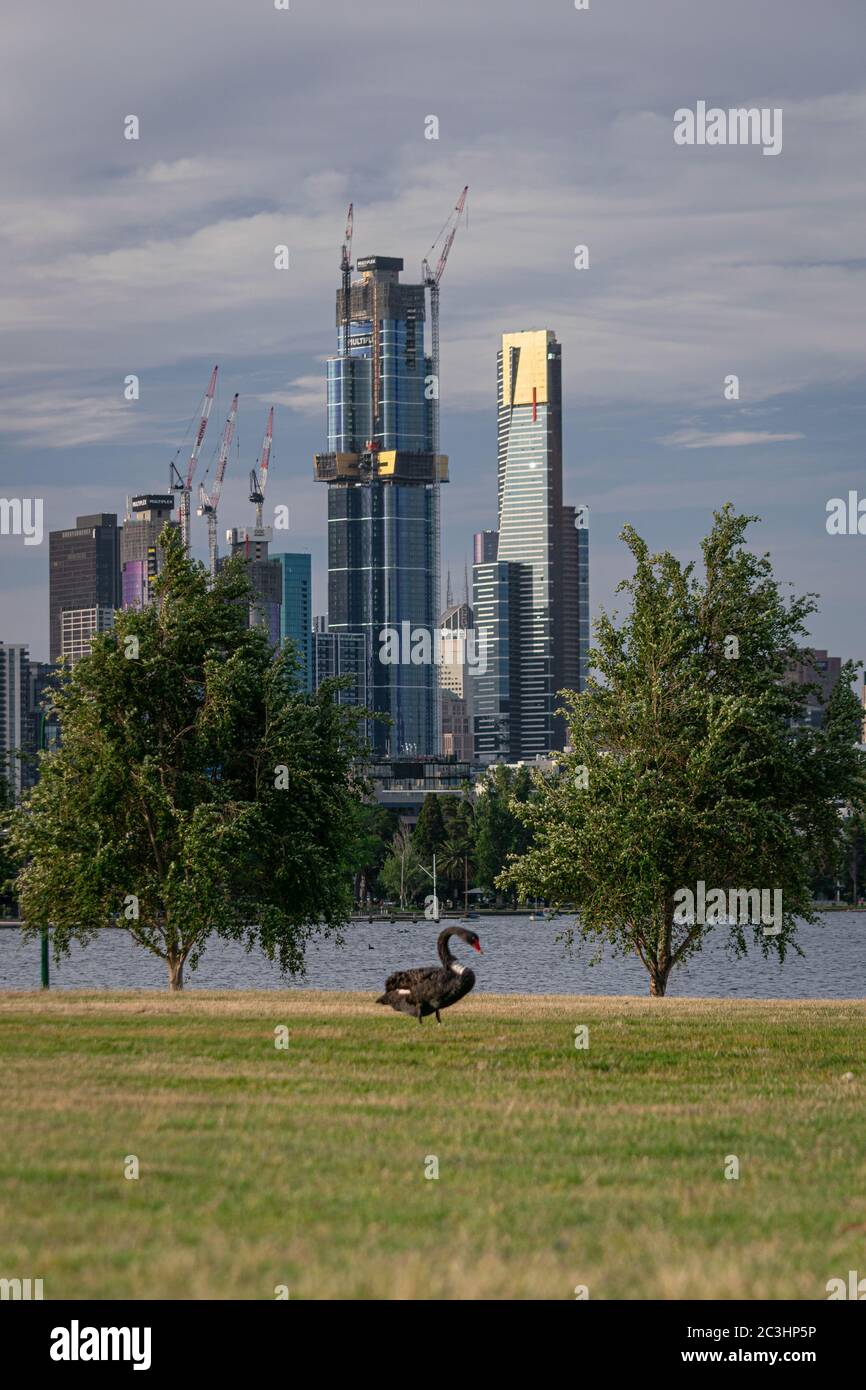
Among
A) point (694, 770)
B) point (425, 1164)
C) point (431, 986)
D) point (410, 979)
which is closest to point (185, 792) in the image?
point (694, 770)

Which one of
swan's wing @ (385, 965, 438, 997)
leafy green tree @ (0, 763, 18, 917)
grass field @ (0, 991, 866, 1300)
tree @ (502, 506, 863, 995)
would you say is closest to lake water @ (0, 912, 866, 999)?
leafy green tree @ (0, 763, 18, 917)

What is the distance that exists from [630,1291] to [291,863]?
30.3 m

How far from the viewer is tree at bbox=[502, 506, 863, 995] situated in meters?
39.7

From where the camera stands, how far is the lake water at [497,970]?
88.0 metres

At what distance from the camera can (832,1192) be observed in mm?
11891

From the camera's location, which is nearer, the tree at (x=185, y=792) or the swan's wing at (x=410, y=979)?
the swan's wing at (x=410, y=979)

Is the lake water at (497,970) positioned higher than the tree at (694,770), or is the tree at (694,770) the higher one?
the tree at (694,770)

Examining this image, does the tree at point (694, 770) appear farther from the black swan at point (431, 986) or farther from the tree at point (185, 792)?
the black swan at point (431, 986)

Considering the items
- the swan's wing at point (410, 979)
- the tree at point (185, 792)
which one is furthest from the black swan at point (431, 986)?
the tree at point (185, 792)

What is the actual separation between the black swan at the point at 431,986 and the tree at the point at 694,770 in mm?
17065

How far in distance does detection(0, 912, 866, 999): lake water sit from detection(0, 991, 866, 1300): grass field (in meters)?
41.5

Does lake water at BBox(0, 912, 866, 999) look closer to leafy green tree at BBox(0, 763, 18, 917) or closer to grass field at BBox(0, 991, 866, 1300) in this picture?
leafy green tree at BBox(0, 763, 18, 917)
